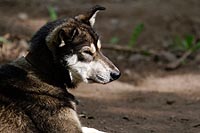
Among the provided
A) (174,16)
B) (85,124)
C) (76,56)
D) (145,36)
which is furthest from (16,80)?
(174,16)

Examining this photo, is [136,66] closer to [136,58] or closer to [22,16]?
[136,58]

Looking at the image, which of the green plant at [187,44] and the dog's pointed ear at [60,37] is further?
the green plant at [187,44]

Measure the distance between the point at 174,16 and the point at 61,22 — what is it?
8065 mm

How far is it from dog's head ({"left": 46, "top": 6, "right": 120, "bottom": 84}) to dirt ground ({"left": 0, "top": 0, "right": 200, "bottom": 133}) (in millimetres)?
1001

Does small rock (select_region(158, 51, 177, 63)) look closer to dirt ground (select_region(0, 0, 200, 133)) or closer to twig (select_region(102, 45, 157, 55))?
dirt ground (select_region(0, 0, 200, 133))

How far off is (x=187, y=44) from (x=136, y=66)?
50.8 inches

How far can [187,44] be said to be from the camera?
12195 millimetres

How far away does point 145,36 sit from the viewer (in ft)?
44.0

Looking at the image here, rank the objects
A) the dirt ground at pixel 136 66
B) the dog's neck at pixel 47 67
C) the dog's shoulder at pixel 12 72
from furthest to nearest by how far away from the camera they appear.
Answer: the dirt ground at pixel 136 66, the dog's neck at pixel 47 67, the dog's shoulder at pixel 12 72

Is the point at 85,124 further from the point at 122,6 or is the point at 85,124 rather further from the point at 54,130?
the point at 122,6

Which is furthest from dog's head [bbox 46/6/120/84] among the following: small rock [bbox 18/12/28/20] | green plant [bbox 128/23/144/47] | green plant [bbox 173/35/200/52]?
small rock [bbox 18/12/28/20]

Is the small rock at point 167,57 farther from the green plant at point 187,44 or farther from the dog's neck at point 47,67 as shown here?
the dog's neck at point 47,67

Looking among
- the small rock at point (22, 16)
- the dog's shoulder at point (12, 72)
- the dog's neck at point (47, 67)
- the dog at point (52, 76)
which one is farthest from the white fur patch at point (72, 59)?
the small rock at point (22, 16)

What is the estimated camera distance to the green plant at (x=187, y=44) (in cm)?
1198
